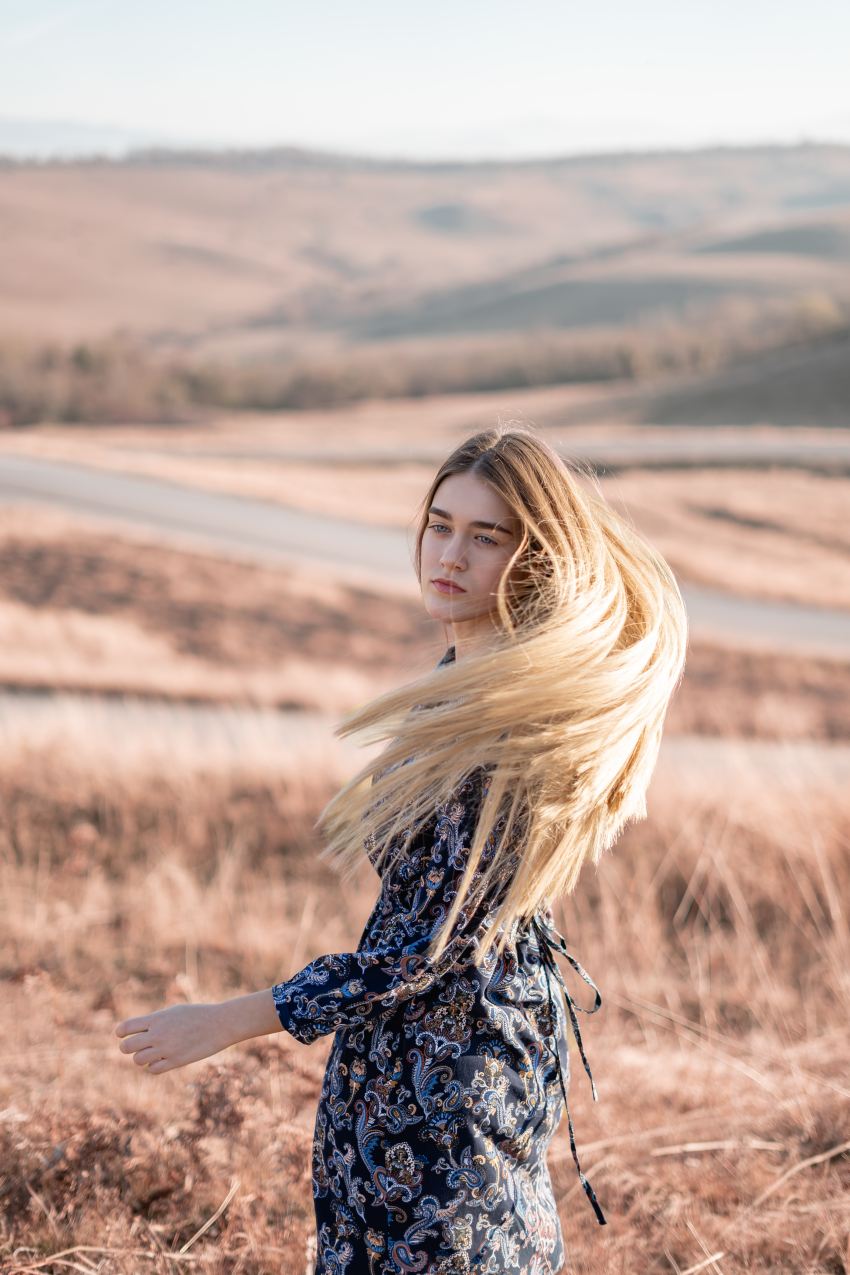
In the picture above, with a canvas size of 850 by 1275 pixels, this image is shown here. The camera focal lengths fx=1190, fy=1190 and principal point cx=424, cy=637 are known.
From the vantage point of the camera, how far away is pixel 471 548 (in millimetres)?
2188

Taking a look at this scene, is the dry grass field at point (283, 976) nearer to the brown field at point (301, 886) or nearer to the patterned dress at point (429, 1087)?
the brown field at point (301, 886)

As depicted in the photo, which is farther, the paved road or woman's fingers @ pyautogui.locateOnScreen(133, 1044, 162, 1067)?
the paved road

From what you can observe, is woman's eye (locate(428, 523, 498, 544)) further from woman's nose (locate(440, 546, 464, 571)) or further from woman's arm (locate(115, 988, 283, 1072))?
woman's arm (locate(115, 988, 283, 1072))

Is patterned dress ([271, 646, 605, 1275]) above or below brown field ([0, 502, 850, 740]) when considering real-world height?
→ above

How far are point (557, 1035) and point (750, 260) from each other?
399ft

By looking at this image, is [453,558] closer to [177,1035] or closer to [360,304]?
[177,1035]

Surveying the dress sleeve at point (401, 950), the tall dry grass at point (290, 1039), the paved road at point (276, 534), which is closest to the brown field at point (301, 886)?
the tall dry grass at point (290, 1039)

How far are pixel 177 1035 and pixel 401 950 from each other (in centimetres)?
39

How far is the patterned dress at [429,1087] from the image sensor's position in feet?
6.28

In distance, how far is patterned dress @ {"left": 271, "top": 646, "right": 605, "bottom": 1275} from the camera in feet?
6.28

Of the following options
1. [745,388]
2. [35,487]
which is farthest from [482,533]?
[745,388]

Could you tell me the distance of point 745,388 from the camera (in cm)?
5216

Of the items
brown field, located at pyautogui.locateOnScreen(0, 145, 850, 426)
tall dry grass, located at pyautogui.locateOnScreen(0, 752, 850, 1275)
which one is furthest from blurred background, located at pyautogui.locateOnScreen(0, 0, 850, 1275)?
brown field, located at pyautogui.locateOnScreen(0, 145, 850, 426)

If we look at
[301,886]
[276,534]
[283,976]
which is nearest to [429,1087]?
[283,976]
